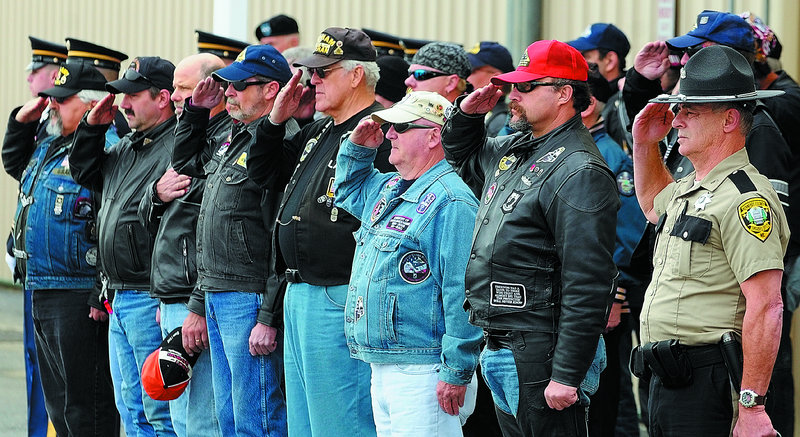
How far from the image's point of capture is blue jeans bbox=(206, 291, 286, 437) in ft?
17.1

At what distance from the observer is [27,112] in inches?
284

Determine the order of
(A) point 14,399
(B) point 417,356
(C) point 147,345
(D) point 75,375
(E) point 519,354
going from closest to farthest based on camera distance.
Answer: (E) point 519,354
(B) point 417,356
(C) point 147,345
(D) point 75,375
(A) point 14,399

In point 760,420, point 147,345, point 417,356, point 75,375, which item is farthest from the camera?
point 75,375

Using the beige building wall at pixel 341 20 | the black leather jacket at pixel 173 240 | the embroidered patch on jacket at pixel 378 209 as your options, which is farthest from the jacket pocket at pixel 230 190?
the beige building wall at pixel 341 20

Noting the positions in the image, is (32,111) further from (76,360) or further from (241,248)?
(241,248)

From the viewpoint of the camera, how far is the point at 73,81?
6895mm

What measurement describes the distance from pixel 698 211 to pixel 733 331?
393 mm

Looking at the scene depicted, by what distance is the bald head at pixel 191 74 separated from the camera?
6.00 metres

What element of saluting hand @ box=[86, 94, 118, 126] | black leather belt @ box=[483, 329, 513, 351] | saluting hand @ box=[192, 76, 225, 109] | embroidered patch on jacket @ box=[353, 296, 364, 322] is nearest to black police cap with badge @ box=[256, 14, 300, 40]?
saluting hand @ box=[86, 94, 118, 126]

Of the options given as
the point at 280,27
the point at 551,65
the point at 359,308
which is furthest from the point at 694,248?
the point at 280,27

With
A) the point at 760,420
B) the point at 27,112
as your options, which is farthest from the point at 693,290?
the point at 27,112

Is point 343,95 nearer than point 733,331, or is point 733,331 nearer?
point 733,331

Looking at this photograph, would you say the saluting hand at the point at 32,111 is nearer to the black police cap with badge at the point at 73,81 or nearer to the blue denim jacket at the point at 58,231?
the black police cap with badge at the point at 73,81

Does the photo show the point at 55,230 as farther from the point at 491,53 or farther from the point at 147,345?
the point at 491,53
